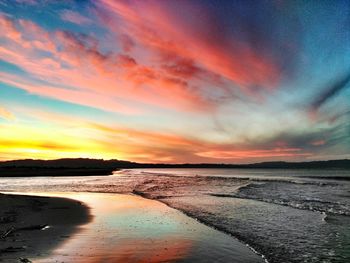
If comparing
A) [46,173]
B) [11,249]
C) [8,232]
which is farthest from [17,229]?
[46,173]

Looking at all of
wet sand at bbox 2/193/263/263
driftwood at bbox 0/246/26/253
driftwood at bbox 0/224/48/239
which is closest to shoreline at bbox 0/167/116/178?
driftwood at bbox 0/224/48/239

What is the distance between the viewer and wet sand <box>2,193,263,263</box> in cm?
1025

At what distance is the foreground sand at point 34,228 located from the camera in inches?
409

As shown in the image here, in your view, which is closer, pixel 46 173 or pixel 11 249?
pixel 11 249

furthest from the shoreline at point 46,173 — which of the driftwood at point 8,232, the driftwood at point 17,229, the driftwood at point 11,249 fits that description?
the driftwood at point 11,249

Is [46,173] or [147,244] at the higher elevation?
[46,173]

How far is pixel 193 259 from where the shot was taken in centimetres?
1030

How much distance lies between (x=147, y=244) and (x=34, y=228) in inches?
236

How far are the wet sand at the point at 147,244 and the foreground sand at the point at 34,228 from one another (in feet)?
1.62

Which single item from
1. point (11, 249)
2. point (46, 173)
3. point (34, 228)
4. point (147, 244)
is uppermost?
point (46, 173)

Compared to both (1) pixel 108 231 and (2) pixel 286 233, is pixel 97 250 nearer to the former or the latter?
(1) pixel 108 231

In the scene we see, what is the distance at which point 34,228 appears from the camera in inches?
577

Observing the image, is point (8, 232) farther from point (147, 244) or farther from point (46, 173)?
point (46, 173)

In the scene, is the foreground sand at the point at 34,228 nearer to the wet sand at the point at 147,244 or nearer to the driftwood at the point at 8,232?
the driftwood at the point at 8,232
